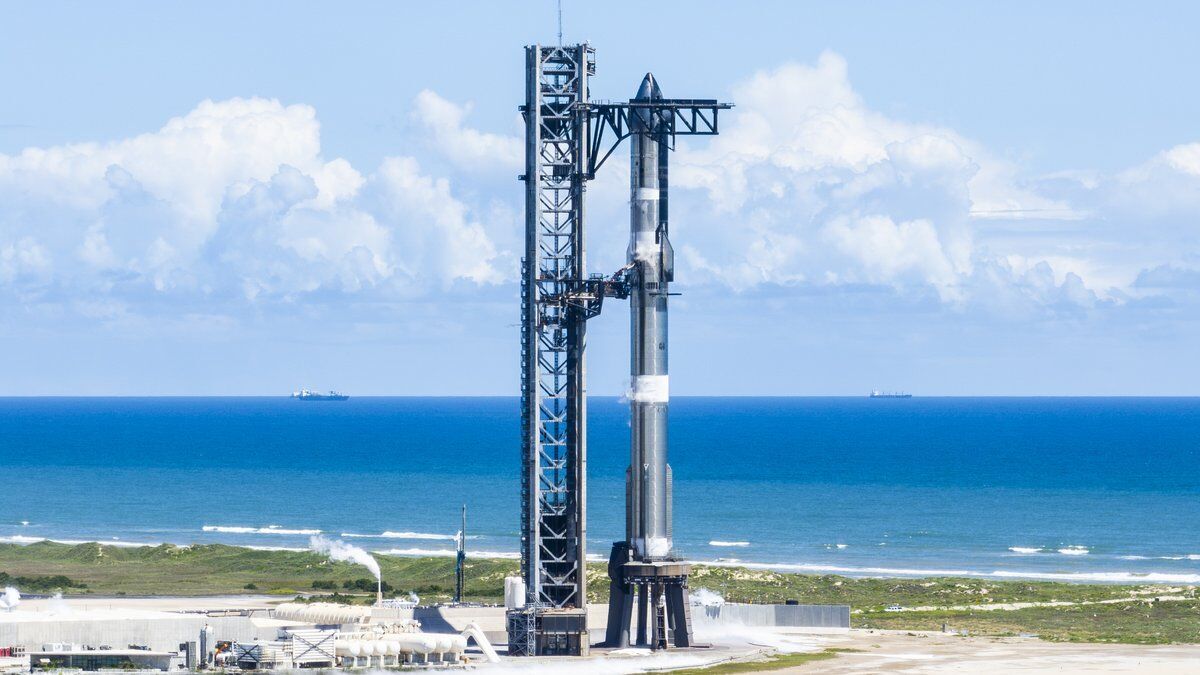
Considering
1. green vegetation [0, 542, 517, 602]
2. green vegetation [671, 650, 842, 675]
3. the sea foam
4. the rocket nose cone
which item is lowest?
green vegetation [671, 650, 842, 675]

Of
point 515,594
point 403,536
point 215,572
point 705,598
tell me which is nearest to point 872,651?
point 515,594

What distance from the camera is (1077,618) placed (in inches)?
3590

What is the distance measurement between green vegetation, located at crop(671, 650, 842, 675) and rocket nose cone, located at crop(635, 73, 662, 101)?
20.7 metres

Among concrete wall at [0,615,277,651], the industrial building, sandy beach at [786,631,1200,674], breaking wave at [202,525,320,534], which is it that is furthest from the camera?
breaking wave at [202,525,320,534]

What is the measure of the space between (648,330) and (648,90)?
8.81 metres

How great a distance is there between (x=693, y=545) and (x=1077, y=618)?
210ft

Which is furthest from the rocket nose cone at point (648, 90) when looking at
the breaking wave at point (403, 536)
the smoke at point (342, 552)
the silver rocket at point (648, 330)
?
the breaking wave at point (403, 536)

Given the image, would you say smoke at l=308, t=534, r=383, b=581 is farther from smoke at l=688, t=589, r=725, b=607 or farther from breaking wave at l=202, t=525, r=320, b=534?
smoke at l=688, t=589, r=725, b=607

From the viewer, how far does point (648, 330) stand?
71.2 meters

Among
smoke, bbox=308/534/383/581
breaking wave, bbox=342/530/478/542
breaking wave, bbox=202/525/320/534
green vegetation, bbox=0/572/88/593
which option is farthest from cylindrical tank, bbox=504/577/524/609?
breaking wave, bbox=202/525/320/534

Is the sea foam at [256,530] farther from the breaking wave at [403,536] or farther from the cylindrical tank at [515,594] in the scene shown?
the cylindrical tank at [515,594]

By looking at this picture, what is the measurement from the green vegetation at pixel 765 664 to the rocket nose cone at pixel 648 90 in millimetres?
20669

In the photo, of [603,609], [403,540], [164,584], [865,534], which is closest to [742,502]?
[865,534]

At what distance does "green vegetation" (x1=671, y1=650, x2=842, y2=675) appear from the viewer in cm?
6762
